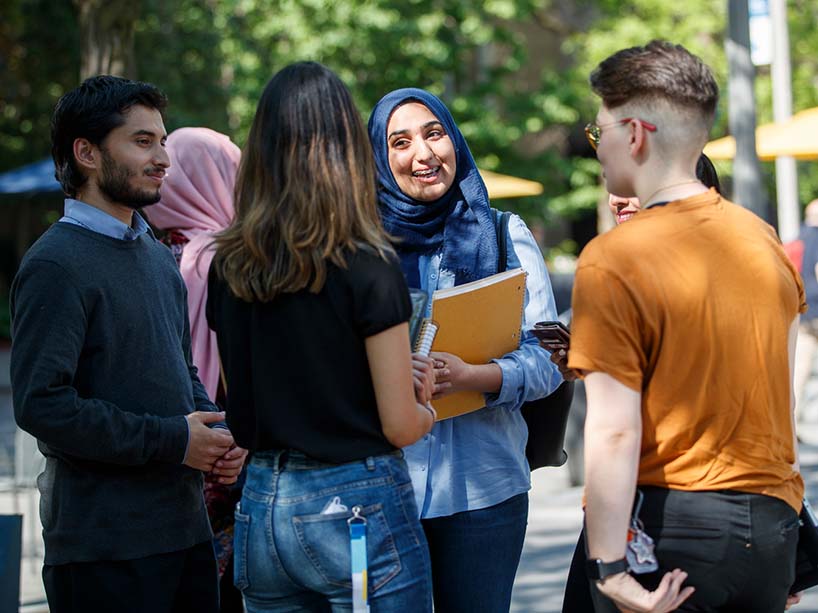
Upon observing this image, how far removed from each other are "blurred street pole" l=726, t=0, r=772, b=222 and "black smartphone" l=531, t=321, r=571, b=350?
16.5 feet

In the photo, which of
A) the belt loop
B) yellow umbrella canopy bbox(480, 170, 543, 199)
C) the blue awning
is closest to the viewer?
the belt loop

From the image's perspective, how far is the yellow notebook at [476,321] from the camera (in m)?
3.02

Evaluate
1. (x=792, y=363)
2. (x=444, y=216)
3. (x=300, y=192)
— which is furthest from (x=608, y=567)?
(x=444, y=216)

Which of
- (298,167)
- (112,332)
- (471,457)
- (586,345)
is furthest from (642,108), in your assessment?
(112,332)

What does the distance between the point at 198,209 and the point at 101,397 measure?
47.9 inches

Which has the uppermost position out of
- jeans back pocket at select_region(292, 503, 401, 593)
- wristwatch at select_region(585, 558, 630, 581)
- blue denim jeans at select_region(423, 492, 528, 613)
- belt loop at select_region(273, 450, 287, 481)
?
belt loop at select_region(273, 450, 287, 481)

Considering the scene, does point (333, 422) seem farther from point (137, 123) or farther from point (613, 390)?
point (137, 123)

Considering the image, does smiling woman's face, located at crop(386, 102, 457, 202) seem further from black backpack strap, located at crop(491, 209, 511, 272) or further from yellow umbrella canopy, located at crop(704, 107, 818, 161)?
yellow umbrella canopy, located at crop(704, 107, 818, 161)

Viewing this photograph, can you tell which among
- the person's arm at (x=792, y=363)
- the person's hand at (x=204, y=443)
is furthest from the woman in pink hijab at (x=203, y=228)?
the person's arm at (x=792, y=363)

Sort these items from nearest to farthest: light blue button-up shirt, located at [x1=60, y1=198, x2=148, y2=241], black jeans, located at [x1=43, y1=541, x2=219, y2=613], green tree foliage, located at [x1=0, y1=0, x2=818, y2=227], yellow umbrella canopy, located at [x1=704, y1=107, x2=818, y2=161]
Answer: black jeans, located at [x1=43, y1=541, x2=219, y2=613], light blue button-up shirt, located at [x1=60, y1=198, x2=148, y2=241], yellow umbrella canopy, located at [x1=704, y1=107, x2=818, y2=161], green tree foliage, located at [x1=0, y1=0, x2=818, y2=227]

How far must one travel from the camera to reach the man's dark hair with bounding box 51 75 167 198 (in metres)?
3.19

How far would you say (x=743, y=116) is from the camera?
7.85m

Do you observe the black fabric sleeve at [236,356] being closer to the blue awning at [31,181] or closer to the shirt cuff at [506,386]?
the shirt cuff at [506,386]

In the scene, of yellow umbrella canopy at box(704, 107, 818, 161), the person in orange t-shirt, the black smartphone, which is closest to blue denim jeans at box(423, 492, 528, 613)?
the black smartphone
